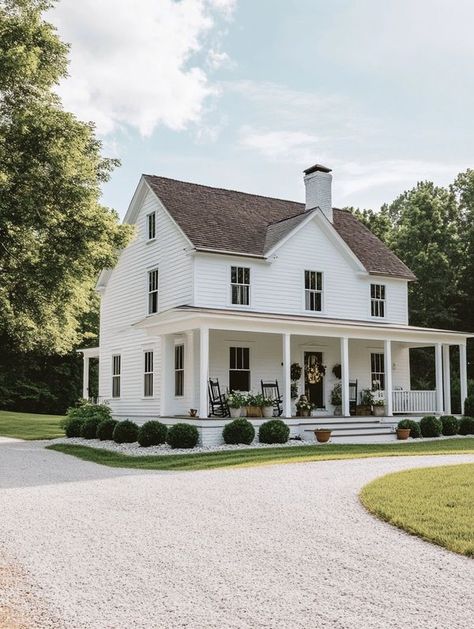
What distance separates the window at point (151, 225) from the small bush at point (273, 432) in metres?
9.77

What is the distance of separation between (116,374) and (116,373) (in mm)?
73

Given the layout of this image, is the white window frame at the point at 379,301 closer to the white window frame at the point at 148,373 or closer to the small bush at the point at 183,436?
the white window frame at the point at 148,373

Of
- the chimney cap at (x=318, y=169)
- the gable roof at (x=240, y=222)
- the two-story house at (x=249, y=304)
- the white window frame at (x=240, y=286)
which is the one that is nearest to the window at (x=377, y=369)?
the two-story house at (x=249, y=304)

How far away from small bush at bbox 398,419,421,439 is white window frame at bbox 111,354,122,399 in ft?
36.6

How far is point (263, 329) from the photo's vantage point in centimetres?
2147

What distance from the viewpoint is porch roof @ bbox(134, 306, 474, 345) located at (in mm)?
20453

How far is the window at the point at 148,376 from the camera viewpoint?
2552 cm

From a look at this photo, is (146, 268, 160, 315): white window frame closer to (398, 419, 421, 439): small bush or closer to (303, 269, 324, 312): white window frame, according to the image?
(303, 269, 324, 312): white window frame

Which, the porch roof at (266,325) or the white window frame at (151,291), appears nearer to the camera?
the porch roof at (266,325)

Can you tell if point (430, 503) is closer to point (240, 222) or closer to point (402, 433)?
point (402, 433)

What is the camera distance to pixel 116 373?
28.6 metres

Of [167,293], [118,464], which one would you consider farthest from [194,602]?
[167,293]

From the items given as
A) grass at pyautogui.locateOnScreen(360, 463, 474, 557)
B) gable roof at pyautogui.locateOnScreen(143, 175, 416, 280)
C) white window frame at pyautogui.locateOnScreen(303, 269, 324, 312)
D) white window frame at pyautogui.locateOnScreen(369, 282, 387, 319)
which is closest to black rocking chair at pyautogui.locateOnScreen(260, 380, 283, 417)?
white window frame at pyautogui.locateOnScreen(303, 269, 324, 312)

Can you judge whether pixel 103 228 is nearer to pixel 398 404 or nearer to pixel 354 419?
pixel 354 419
